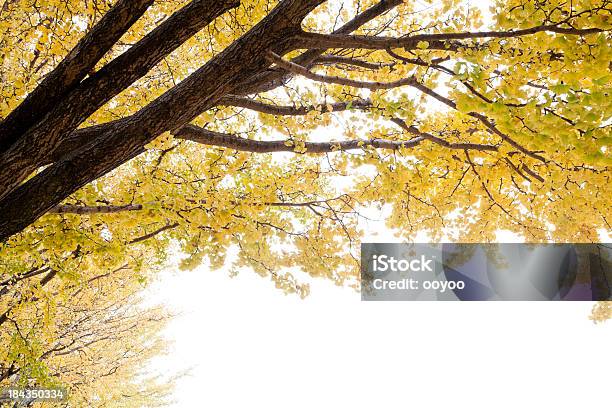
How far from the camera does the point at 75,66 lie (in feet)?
7.65

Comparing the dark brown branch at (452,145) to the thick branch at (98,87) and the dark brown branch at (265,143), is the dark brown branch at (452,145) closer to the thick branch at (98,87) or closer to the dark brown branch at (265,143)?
the dark brown branch at (265,143)

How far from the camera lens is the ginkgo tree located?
7.28 feet

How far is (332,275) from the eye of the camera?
17.9 feet

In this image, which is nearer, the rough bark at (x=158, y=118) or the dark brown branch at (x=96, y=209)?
the rough bark at (x=158, y=118)

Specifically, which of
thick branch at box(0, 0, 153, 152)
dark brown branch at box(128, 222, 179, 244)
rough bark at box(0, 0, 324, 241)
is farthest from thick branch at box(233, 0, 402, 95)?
dark brown branch at box(128, 222, 179, 244)

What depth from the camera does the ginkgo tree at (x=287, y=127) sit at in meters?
2.22

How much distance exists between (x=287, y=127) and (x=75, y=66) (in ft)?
6.89

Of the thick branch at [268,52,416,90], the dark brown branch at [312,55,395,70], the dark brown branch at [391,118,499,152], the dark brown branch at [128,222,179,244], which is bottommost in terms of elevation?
the dark brown branch at [128,222,179,244]

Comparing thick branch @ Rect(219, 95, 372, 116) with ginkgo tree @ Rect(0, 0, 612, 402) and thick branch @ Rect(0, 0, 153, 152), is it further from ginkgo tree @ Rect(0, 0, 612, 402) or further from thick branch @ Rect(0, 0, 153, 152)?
thick branch @ Rect(0, 0, 153, 152)

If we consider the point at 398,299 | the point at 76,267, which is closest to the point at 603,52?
the point at 76,267

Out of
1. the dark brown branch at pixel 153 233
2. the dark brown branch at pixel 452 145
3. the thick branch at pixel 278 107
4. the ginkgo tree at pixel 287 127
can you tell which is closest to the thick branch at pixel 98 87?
the ginkgo tree at pixel 287 127

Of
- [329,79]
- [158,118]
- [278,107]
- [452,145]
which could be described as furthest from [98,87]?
[452,145]

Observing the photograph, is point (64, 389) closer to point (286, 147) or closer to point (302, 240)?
point (302, 240)

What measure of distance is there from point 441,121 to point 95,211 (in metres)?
3.01
